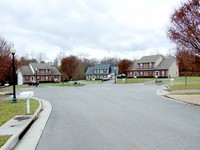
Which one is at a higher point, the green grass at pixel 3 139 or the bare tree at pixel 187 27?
the bare tree at pixel 187 27

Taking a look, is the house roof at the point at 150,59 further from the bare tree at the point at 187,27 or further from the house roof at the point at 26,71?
the bare tree at the point at 187,27

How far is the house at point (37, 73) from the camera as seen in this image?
85.0 m

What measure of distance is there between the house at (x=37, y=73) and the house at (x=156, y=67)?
2870cm

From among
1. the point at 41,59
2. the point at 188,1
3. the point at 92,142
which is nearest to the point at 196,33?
the point at 188,1

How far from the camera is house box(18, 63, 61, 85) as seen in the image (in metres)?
85.0

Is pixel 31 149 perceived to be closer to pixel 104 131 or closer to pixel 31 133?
pixel 31 133

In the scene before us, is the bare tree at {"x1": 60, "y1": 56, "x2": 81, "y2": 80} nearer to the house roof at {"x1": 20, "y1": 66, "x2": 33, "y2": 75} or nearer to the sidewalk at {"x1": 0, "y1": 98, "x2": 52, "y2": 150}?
the house roof at {"x1": 20, "y1": 66, "x2": 33, "y2": 75}

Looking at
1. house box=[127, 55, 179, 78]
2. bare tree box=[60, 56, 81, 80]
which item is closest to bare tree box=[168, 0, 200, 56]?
bare tree box=[60, 56, 81, 80]

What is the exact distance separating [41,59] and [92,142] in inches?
4886

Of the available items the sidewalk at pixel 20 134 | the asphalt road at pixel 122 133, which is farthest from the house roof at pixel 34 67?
the asphalt road at pixel 122 133

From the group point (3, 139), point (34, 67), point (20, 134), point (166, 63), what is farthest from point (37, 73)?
point (3, 139)

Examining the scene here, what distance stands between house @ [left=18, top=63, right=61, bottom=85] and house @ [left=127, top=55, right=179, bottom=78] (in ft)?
94.2

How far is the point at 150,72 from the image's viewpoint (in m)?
76.9

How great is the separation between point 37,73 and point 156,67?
39.8 m
